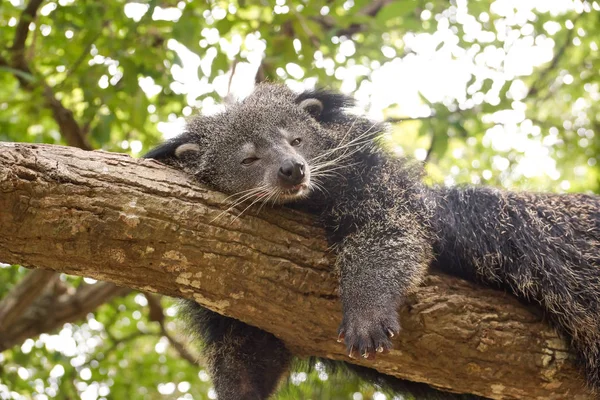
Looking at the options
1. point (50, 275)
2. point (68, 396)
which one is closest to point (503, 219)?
point (50, 275)

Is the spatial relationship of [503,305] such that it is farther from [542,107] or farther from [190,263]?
[542,107]

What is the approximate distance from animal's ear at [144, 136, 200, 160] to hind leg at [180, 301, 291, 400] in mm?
1161

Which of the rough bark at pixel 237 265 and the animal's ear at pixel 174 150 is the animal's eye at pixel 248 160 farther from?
the rough bark at pixel 237 265

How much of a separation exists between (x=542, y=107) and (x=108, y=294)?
301 inches

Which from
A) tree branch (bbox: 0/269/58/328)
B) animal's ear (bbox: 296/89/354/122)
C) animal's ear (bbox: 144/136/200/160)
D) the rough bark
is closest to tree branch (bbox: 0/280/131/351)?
tree branch (bbox: 0/269/58/328)

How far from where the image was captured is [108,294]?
725 centimetres

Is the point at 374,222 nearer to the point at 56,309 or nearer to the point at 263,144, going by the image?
the point at 263,144

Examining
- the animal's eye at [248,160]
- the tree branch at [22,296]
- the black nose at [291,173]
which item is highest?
the black nose at [291,173]

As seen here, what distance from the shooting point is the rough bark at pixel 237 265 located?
145 inches

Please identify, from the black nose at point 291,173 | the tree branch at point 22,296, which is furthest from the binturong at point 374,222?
the tree branch at point 22,296

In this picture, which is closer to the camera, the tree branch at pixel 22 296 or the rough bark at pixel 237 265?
the rough bark at pixel 237 265

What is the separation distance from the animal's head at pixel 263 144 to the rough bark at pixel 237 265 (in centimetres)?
29

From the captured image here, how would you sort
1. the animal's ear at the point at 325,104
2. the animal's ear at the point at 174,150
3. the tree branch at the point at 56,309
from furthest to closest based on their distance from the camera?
the tree branch at the point at 56,309
the animal's ear at the point at 325,104
the animal's ear at the point at 174,150

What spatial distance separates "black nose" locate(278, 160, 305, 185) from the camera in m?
4.45
